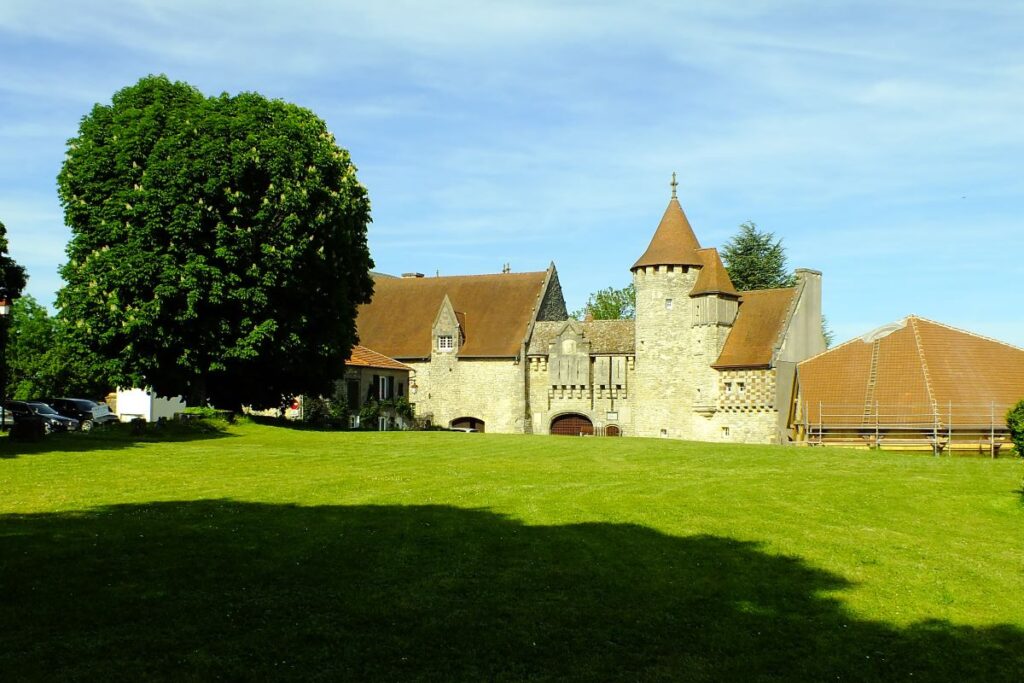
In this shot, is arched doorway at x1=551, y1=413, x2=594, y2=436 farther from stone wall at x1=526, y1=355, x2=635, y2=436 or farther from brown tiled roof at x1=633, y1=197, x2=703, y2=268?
brown tiled roof at x1=633, y1=197, x2=703, y2=268

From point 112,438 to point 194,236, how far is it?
7.96 m

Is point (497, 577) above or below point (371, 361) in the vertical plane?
below

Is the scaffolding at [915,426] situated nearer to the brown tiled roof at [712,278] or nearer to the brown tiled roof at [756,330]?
the brown tiled roof at [756,330]

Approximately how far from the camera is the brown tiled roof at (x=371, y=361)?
2253 inches

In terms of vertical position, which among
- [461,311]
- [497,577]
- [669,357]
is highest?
[461,311]

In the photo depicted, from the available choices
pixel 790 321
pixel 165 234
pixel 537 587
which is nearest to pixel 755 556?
pixel 537 587

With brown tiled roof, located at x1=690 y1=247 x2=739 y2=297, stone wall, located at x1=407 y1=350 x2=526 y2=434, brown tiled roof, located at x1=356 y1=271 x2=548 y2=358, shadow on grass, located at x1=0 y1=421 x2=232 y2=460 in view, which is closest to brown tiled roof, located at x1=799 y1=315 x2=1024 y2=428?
brown tiled roof, located at x1=690 y1=247 x2=739 y2=297

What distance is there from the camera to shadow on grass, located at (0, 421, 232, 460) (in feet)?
89.3

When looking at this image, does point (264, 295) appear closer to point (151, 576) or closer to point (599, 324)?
point (151, 576)

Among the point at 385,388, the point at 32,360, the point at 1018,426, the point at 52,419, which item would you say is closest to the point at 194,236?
the point at 52,419

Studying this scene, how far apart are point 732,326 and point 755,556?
42626 millimetres

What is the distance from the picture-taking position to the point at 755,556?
14.7 metres

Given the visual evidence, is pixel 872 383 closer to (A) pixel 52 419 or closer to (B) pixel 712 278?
(B) pixel 712 278

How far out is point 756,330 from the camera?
179 feet
